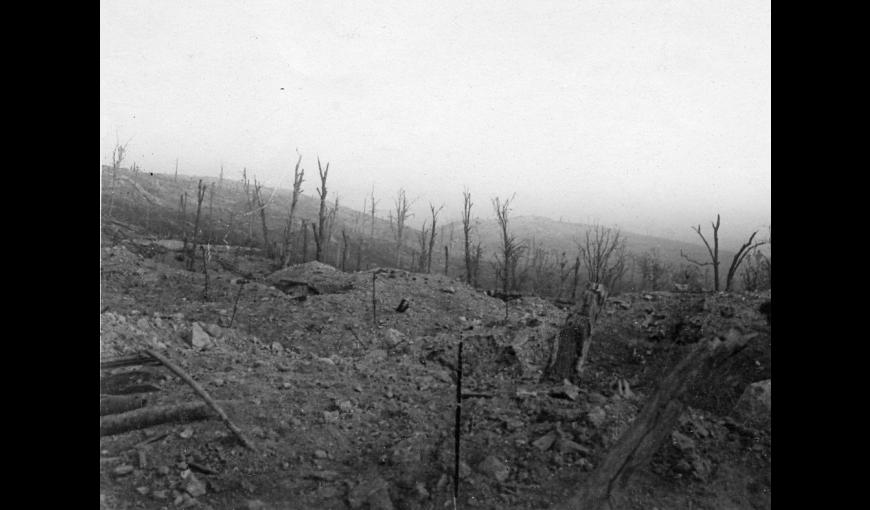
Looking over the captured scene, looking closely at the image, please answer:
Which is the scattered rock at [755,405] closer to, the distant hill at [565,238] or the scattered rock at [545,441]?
the scattered rock at [545,441]

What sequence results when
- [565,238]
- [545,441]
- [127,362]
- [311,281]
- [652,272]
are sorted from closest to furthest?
[545,441], [127,362], [311,281], [652,272], [565,238]

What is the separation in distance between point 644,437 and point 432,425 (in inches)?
83.4

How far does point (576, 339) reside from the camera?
5.63m

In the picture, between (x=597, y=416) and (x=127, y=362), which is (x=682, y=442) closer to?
(x=597, y=416)

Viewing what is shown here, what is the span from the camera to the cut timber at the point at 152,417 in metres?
3.87

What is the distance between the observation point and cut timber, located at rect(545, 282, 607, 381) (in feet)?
18.2

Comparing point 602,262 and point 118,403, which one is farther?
point 602,262

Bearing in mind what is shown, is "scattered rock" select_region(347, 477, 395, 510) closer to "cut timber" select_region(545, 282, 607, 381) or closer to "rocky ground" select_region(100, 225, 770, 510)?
"rocky ground" select_region(100, 225, 770, 510)

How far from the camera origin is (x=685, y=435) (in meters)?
3.95

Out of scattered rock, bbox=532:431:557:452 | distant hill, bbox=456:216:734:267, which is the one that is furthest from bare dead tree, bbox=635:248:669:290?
distant hill, bbox=456:216:734:267

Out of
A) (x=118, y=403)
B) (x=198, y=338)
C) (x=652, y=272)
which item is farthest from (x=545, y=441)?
(x=652, y=272)

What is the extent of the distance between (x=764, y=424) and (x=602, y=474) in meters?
2.22

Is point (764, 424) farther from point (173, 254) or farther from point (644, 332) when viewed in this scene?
point (173, 254)
